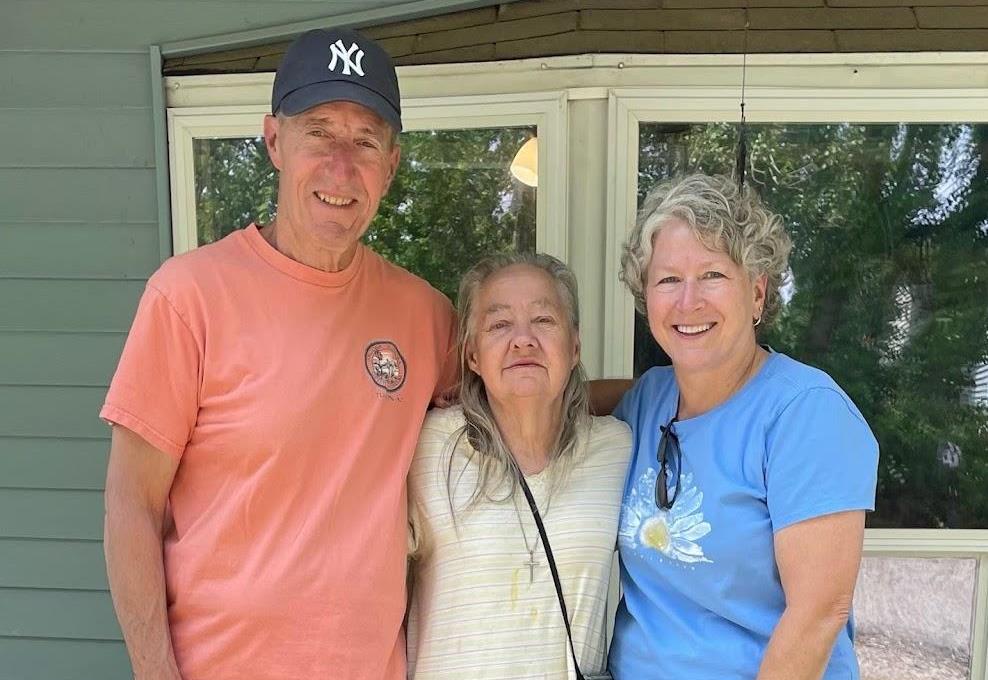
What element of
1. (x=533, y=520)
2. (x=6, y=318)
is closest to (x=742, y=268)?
(x=533, y=520)

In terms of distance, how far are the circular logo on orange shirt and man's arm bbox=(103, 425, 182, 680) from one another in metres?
0.37

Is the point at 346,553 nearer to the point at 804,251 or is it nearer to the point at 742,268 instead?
the point at 742,268

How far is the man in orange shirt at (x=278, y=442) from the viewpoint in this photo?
1290 millimetres

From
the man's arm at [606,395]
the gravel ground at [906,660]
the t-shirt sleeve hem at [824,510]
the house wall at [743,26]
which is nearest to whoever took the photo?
the t-shirt sleeve hem at [824,510]

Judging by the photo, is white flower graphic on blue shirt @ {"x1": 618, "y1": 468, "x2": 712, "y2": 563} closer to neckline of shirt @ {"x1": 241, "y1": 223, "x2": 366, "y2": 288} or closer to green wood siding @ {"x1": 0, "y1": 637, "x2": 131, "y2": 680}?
neckline of shirt @ {"x1": 241, "y1": 223, "x2": 366, "y2": 288}

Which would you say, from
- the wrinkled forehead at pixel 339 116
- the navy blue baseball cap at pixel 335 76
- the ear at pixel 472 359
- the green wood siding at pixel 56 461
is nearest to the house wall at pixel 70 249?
the green wood siding at pixel 56 461

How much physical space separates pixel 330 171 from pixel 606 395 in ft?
2.65

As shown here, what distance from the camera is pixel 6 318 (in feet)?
7.34

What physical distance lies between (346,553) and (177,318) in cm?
50

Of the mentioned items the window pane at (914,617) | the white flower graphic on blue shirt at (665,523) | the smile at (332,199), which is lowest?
the window pane at (914,617)

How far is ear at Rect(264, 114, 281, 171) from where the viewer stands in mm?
1443

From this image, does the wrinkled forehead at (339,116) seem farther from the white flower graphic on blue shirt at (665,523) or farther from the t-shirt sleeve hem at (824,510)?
the t-shirt sleeve hem at (824,510)

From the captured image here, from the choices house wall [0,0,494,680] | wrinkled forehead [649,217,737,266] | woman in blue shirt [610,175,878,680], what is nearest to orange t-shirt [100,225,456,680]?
woman in blue shirt [610,175,878,680]

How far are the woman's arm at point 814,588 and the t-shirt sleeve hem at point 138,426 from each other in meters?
1.00
